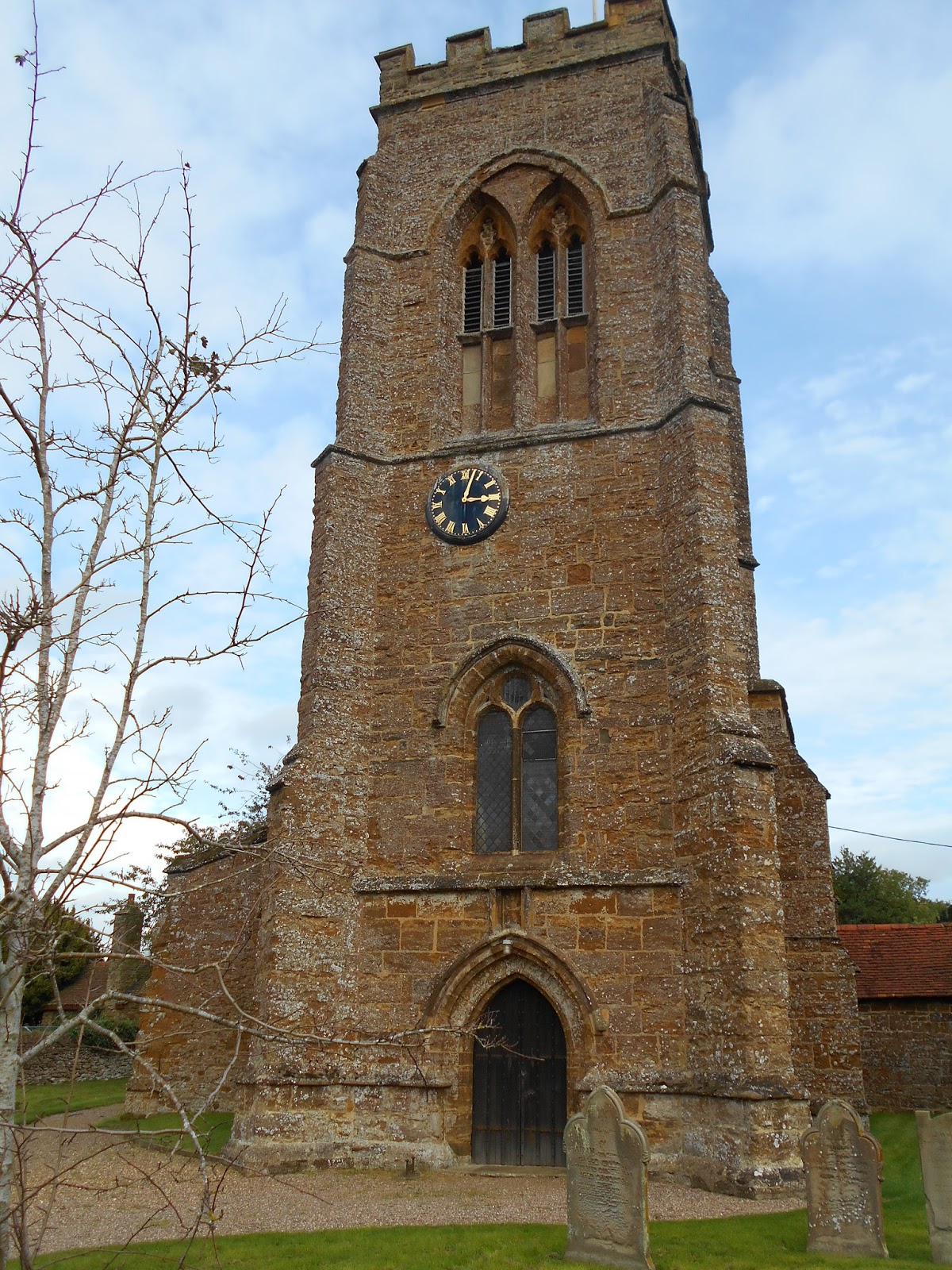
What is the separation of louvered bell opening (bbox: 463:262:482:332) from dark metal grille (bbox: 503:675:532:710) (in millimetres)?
6248

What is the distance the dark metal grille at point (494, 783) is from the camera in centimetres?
1305

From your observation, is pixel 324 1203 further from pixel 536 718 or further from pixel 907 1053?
pixel 907 1053

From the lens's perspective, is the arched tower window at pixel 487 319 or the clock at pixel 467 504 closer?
the clock at pixel 467 504

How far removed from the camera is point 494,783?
43.9 feet

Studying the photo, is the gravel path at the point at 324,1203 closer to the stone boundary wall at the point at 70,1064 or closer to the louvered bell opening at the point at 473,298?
the louvered bell opening at the point at 473,298

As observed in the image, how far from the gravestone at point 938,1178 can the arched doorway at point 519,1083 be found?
4471mm

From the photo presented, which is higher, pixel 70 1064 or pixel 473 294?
pixel 473 294

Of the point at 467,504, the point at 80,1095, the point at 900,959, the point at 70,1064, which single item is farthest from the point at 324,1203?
the point at 70,1064

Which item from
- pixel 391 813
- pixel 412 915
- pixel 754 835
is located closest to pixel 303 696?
pixel 391 813

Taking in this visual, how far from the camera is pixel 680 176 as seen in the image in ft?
50.6

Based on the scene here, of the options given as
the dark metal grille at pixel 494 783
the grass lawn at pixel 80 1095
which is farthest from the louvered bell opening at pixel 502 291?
the grass lawn at pixel 80 1095

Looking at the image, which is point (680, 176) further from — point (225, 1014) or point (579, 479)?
point (225, 1014)

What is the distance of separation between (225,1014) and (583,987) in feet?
19.2

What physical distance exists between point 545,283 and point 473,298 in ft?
4.05
